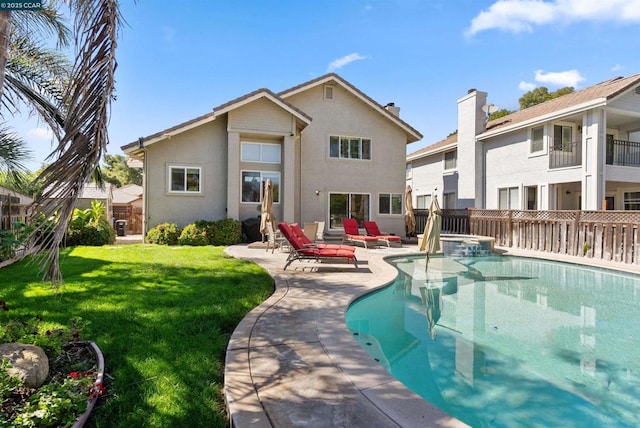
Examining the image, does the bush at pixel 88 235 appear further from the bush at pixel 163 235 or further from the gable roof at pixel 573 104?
the gable roof at pixel 573 104

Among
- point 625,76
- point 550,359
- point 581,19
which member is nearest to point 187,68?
point 550,359

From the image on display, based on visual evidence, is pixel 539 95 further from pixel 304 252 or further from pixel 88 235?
pixel 88 235

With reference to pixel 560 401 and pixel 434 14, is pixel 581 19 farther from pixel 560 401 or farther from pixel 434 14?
pixel 560 401

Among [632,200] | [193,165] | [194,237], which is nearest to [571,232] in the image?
[632,200]

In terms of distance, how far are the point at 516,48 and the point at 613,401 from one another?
19.4 metres

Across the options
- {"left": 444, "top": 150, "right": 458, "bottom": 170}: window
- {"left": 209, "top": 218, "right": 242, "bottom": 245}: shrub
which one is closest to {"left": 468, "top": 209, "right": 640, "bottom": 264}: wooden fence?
{"left": 444, "top": 150, "right": 458, "bottom": 170}: window

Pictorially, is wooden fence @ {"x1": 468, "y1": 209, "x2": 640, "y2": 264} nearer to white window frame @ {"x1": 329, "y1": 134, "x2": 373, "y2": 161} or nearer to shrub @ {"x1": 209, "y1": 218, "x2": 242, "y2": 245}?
white window frame @ {"x1": 329, "y1": 134, "x2": 373, "y2": 161}

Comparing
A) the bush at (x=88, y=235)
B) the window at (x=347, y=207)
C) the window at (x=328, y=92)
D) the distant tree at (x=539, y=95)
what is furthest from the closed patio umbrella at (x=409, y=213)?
the distant tree at (x=539, y=95)

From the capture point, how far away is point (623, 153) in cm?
1978

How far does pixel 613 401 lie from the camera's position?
12.6 ft

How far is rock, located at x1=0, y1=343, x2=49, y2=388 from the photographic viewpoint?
10.2 feet

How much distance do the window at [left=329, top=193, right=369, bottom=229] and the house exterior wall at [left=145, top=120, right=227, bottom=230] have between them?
5.75 meters

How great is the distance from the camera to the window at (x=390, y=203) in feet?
67.2

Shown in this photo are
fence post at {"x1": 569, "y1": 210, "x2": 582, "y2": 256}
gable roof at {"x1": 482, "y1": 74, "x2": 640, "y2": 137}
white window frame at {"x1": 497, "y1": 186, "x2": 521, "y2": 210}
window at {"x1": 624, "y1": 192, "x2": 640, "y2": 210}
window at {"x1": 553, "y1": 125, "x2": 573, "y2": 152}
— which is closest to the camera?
fence post at {"x1": 569, "y1": 210, "x2": 582, "y2": 256}
